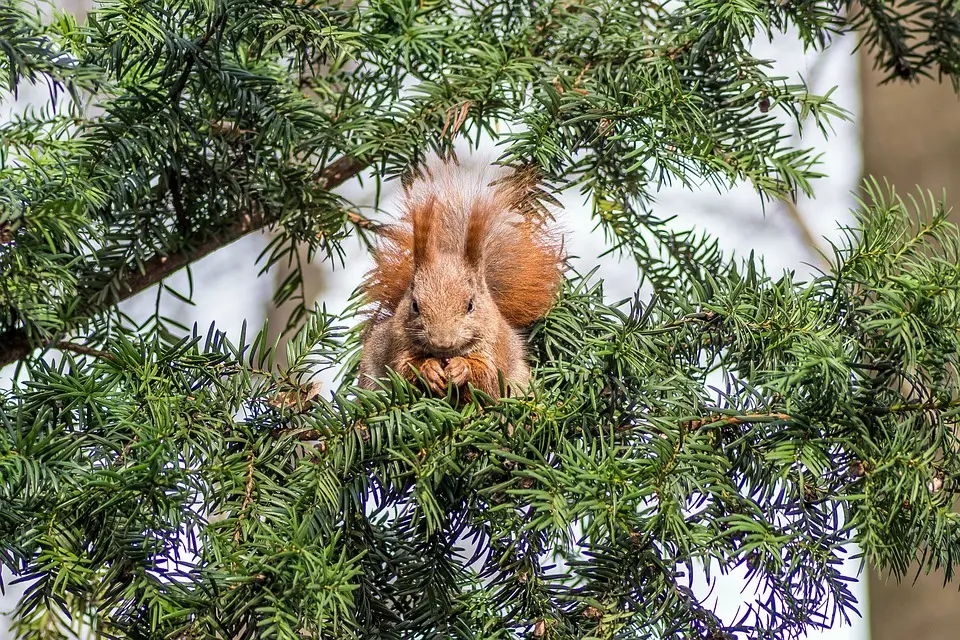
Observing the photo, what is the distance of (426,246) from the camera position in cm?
103

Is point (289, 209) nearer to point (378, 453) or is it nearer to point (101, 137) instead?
point (101, 137)

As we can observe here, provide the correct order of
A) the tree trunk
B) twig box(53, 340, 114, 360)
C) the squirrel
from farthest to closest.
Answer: the tree trunk → the squirrel → twig box(53, 340, 114, 360)

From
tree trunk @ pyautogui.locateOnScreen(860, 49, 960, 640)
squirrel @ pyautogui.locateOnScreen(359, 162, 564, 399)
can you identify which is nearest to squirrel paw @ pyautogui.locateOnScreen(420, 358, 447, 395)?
squirrel @ pyautogui.locateOnScreen(359, 162, 564, 399)

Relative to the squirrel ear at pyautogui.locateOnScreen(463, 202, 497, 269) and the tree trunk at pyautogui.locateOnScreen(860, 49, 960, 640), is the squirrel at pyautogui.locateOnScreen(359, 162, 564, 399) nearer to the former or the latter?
the squirrel ear at pyautogui.locateOnScreen(463, 202, 497, 269)

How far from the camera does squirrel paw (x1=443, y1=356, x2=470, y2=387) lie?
0.98 m

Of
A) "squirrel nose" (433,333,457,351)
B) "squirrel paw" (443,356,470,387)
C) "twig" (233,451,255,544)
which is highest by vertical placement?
"squirrel nose" (433,333,457,351)

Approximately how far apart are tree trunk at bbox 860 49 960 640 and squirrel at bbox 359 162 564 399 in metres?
1.12

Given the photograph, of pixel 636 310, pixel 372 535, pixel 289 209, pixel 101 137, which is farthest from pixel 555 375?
pixel 101 137

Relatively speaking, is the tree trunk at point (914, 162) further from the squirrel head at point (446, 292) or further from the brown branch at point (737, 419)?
the brown branch at point (737, 419)

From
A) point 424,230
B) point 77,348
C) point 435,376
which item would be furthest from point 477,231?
point 77,348

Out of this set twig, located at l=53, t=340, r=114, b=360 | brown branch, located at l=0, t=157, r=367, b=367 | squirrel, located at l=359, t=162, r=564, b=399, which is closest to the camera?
twig, located at l=53, t=340, r=114, b=360

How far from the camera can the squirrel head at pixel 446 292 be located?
103cm

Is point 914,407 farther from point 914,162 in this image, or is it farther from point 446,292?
point 914,162

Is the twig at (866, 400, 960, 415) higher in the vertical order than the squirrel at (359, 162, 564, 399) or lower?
lower
